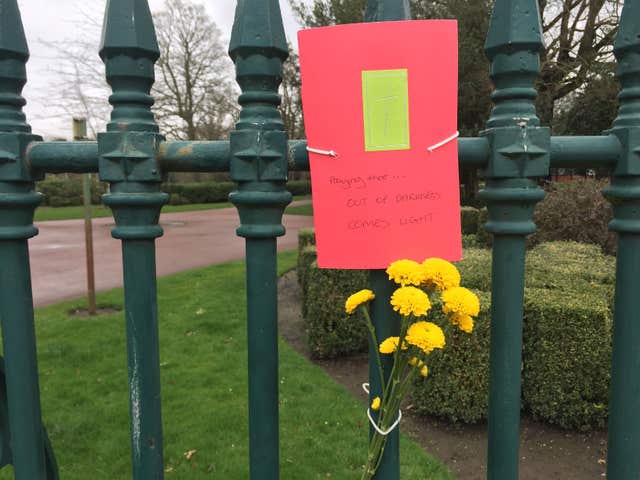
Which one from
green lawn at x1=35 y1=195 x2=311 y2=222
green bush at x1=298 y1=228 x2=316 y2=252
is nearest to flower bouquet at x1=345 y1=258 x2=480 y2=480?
green bush at x1=298 y1=228 x2=316 y2=252

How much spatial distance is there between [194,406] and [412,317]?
10.2 ft

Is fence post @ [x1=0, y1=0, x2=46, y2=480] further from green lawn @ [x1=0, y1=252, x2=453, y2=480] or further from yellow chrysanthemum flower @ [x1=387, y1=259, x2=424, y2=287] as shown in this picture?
green lawn @ [x1=0, y1=252, x2=453, y2=480]

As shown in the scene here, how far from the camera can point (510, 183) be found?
104 centimetres

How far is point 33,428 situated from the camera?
1.14 metres

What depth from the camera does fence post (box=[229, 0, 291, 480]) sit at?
3.34 ft

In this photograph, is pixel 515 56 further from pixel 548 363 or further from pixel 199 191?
pixel 199 191

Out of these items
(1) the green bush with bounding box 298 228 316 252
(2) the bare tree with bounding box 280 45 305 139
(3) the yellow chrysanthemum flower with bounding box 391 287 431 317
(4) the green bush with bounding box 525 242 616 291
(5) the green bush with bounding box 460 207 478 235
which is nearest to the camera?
(3) the yellow chrysanthemum flower with bounding box 391 287 431 317

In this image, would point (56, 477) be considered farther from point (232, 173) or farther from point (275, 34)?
point (275, 34)

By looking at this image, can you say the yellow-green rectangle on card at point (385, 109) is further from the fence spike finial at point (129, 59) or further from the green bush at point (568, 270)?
the green bush at point (568, 270)

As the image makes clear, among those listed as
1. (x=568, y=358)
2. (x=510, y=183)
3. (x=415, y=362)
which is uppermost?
(x=510, y=183)

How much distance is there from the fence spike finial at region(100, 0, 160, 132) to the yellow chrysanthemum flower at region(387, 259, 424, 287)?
0.59m

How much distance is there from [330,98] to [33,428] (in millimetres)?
A: 1000

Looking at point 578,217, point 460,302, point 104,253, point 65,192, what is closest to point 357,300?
point 460,302

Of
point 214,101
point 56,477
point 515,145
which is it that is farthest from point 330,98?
point 214,101
